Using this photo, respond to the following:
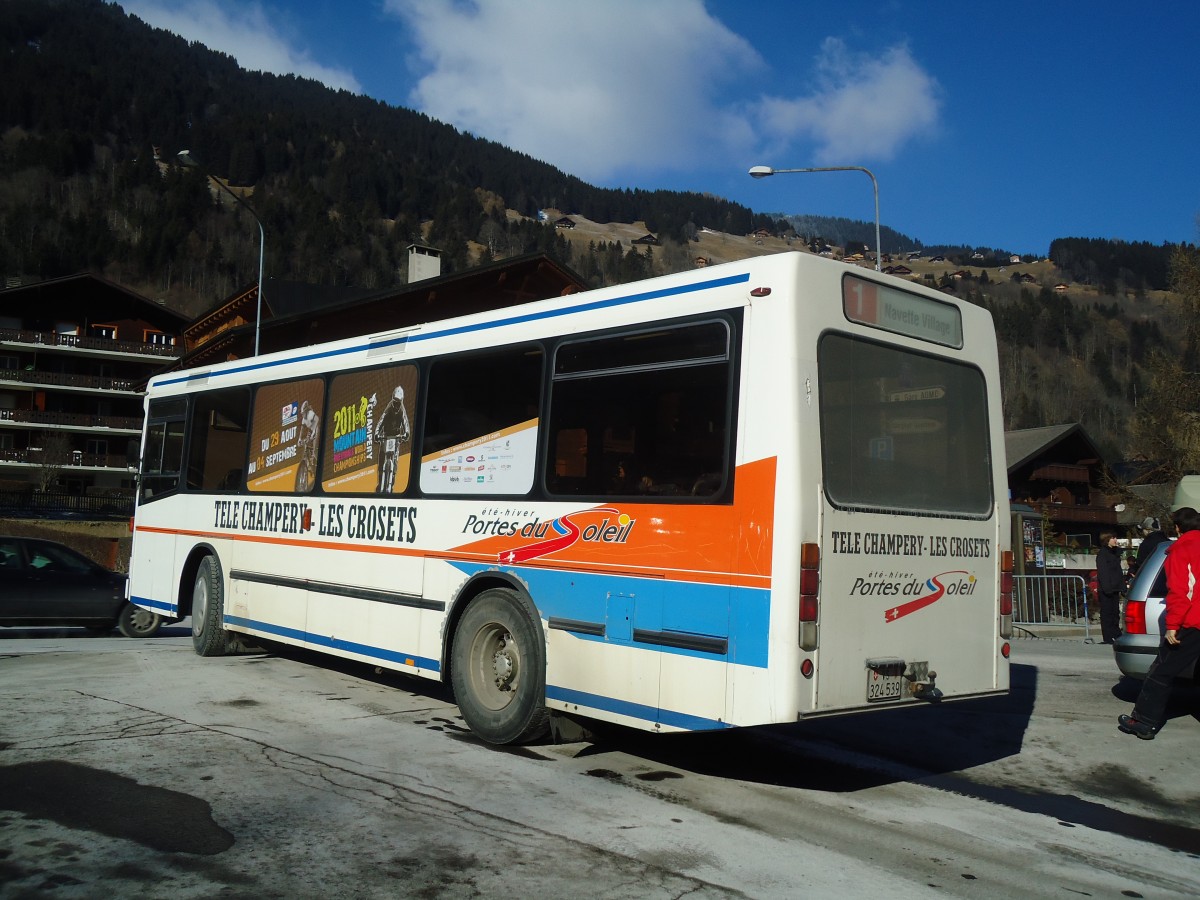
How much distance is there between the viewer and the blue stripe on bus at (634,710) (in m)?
6.07

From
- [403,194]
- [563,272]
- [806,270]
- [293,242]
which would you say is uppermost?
[403,194]

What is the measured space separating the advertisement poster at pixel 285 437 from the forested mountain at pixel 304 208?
90.6 metres

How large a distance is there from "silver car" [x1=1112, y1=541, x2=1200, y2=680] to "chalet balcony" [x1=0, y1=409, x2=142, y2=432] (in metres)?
69.8

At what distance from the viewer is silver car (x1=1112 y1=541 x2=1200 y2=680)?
9492mm

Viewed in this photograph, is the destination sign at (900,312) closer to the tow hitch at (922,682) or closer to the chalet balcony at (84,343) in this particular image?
the tow hitch at (922,682)

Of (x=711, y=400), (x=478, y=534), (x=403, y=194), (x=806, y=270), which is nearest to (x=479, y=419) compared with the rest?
(x=478, y=534)

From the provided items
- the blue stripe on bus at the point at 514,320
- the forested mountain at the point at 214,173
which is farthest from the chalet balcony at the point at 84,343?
the blue stripe on bus at the point at 514,320

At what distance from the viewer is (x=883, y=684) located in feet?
20.7

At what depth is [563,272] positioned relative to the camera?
36.4 metres

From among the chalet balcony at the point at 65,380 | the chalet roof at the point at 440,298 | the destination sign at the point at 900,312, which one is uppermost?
the chalet balcony at the point at 65,380

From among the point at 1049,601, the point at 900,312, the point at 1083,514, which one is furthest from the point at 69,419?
the point at 900,312

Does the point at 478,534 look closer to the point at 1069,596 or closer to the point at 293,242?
the point at 1069,596

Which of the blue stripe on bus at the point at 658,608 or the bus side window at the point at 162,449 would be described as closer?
the blue stripe on bus at the point at 658,608

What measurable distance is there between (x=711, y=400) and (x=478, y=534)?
2418 mm
